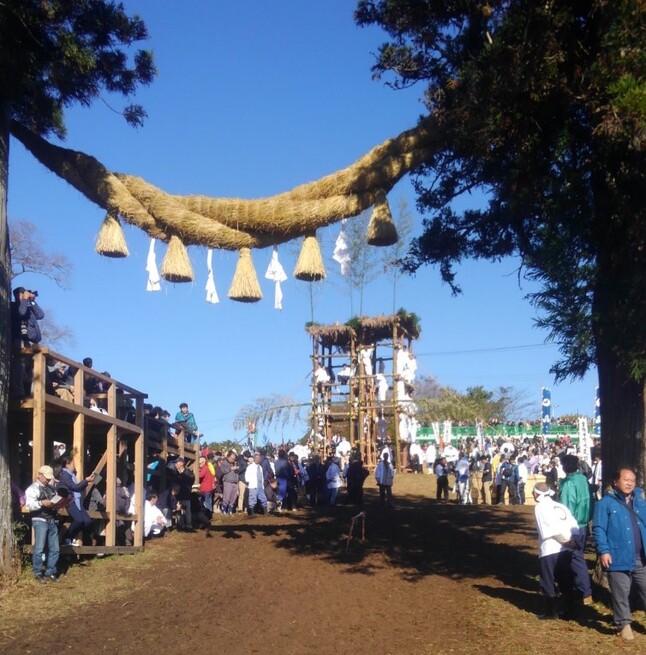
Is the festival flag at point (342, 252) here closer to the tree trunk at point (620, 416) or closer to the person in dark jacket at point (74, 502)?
the tree trunk at point (620, 416)

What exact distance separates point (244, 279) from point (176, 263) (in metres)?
0.69

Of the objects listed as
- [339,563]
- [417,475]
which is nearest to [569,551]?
[339,563]

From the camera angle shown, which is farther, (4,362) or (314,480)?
(314,480)

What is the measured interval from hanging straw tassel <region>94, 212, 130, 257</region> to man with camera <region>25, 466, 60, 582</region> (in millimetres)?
3961

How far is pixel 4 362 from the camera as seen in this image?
11.1 m

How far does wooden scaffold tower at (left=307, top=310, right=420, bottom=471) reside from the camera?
1230 inches

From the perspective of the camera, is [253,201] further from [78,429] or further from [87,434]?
[87,434]

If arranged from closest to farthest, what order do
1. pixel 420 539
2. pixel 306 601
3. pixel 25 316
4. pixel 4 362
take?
1. pixel 306 601
2. pixel 4 362
3. pixel 25 316
4. pixel 420 539

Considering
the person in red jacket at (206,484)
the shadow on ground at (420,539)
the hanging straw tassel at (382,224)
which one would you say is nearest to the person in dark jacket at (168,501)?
the shadow on ground at (420,539)

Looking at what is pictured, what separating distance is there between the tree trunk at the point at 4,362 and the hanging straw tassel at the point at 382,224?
16.1 ft

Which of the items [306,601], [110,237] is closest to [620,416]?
[306,601]

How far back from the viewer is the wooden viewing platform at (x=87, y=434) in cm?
1240

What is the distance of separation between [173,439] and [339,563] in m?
7.04

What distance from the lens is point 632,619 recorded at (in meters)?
9.14
